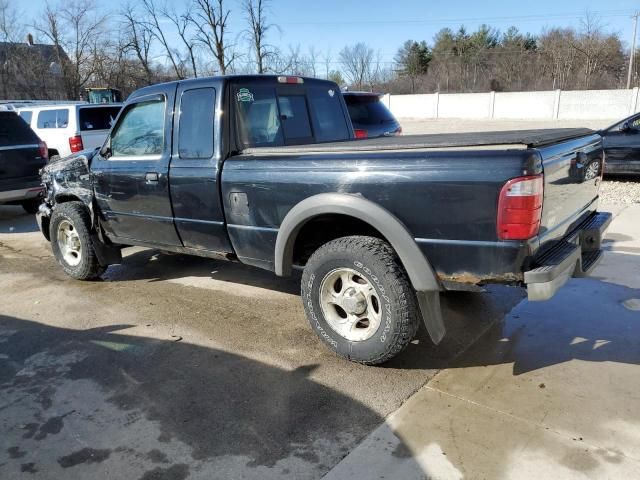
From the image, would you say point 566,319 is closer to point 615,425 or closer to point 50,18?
point 615,425

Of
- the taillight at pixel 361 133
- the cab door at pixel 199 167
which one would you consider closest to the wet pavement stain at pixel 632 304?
the cab door at pixel 199 167

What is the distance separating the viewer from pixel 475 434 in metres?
2.75

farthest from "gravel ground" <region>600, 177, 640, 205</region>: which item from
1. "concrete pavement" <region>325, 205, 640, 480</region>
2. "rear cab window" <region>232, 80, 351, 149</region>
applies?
"rear cab window" <region>232, 80, 351, 149</region>

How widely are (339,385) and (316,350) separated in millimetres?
542

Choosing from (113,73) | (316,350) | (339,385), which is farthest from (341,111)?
(113,73)

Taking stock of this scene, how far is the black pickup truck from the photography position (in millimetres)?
2832

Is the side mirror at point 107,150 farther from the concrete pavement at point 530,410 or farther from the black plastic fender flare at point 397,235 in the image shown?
the concrete pavement at point 530,410

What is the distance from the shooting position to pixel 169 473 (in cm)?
256

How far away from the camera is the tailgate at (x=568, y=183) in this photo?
291cm

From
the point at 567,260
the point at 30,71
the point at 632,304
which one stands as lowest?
the point at 632,304

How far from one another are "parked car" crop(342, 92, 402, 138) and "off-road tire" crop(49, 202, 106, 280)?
16.6ft

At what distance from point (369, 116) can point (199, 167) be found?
229 inches

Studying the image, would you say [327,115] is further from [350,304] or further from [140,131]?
[350,304]

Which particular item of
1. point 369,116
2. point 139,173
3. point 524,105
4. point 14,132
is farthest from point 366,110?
point 524,105
